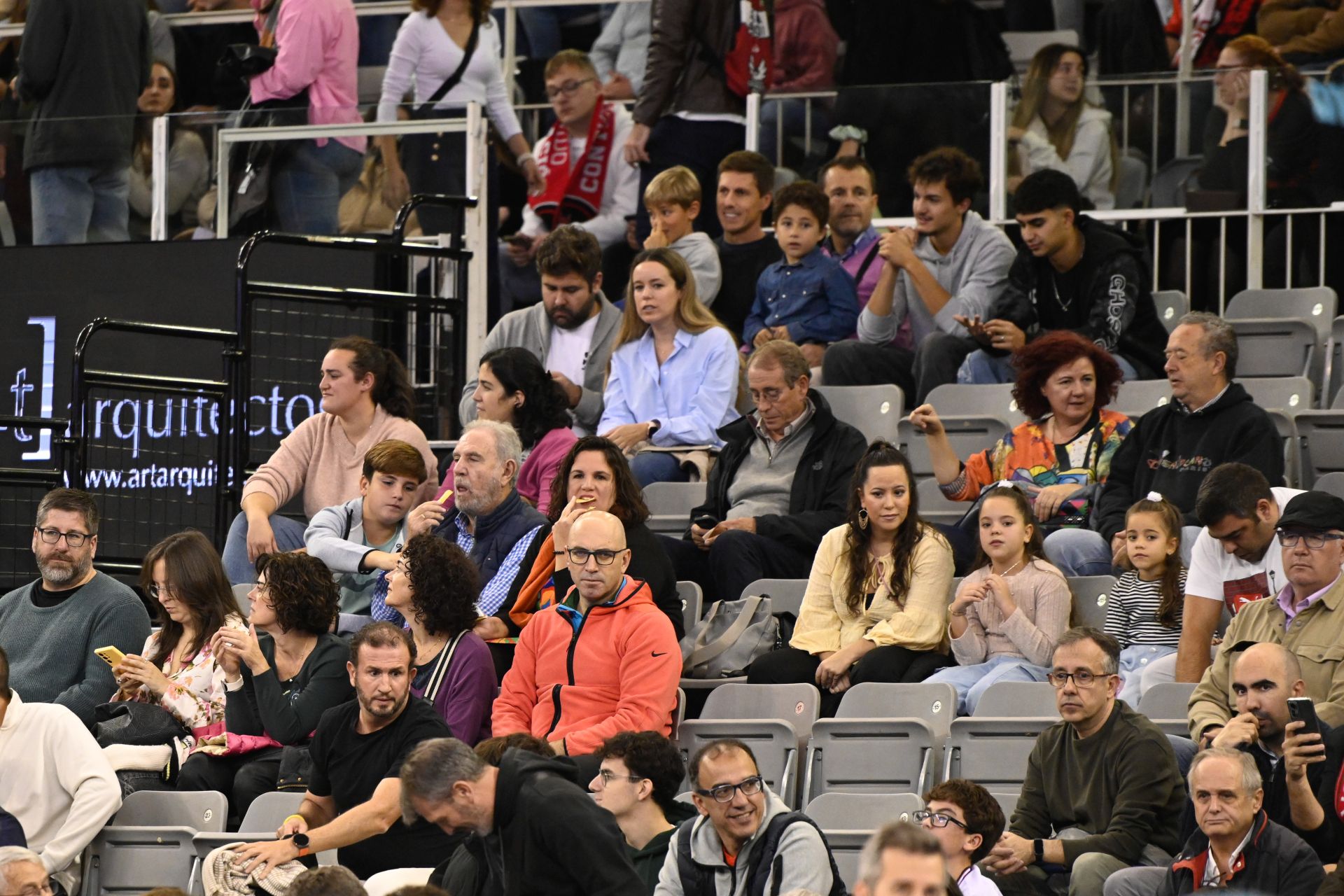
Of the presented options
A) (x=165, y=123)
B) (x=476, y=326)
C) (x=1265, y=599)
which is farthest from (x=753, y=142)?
(x=1265, y=599)

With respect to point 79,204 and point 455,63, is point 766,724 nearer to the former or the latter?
point 455,63

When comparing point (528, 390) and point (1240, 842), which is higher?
point (528, 390)

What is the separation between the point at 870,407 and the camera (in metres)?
8.49

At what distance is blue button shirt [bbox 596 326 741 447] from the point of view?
850cm

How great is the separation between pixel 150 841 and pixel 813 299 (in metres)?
3.64

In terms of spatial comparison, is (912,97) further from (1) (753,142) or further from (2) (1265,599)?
(2) (1265,599)

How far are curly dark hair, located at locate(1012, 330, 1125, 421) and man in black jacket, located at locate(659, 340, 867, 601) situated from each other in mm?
594

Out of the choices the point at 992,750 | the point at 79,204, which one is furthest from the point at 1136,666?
the point at 79,204

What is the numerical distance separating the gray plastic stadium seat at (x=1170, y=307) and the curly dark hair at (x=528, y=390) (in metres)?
2.59

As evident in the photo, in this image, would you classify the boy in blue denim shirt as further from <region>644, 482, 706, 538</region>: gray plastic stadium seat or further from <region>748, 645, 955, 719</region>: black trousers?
<region>748, 645, 955, 719</region>: black trousers

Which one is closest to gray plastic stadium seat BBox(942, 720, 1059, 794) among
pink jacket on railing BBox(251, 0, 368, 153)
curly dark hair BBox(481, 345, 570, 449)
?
curly dark hair BBox(481, 345, 570, 449)

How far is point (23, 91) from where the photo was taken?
1068 cm

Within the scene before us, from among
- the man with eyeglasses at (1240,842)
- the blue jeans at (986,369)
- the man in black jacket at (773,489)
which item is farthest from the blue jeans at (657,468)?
the man with eyeglasses at (1240,842)

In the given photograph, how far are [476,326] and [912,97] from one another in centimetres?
211
